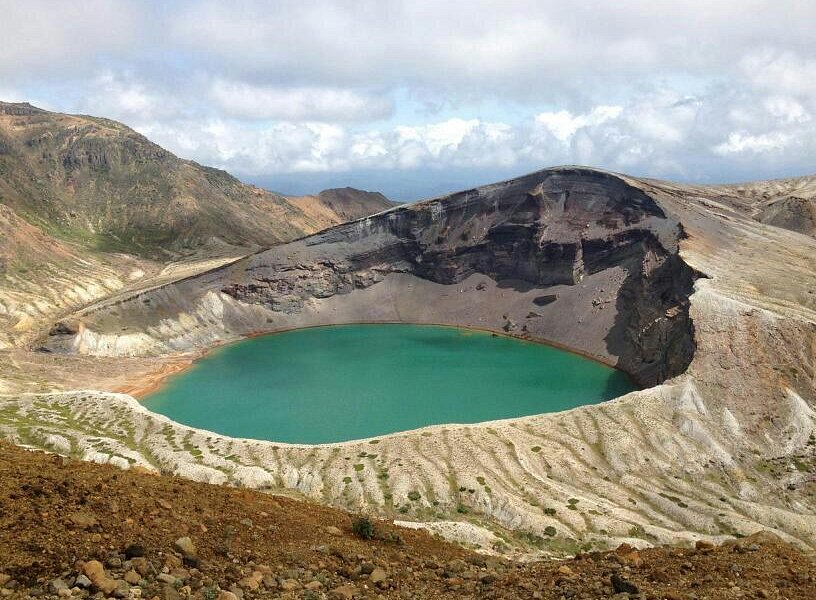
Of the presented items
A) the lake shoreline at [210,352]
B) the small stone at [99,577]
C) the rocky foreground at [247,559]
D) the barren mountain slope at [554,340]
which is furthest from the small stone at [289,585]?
the lake shoreline at [210,352]

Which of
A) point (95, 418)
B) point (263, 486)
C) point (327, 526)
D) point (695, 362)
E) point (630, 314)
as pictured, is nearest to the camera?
point (327, 526)

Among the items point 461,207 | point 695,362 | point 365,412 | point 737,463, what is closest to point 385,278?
point 461,207

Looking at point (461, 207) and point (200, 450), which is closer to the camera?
point (200, 450)

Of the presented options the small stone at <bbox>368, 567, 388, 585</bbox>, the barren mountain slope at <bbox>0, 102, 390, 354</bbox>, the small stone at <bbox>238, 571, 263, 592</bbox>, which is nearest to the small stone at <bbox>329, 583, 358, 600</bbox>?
the small stone at <bbox>368, 567, 388, 585</bbox>

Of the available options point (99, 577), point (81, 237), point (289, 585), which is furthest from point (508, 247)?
point (99, 577)

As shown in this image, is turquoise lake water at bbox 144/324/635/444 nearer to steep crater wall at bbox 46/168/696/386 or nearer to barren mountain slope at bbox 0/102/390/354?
steep crater wall at bbox 46/168/696/386

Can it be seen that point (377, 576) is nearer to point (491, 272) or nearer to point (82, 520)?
point (82, 520)

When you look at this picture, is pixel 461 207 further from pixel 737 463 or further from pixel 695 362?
pixel 737 463

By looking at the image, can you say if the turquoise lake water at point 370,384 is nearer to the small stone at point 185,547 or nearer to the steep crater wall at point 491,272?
the steep crater wall at point 491,272
